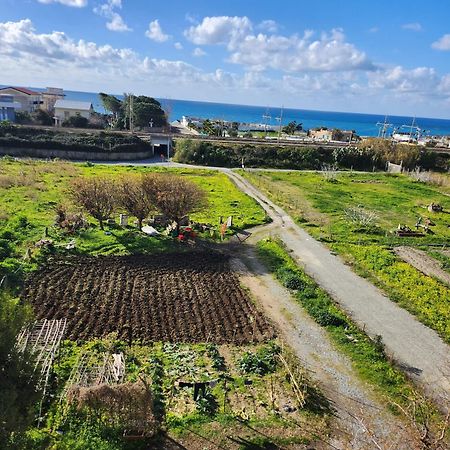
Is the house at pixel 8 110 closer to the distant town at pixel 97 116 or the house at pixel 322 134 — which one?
the distant town at pixel 97 116

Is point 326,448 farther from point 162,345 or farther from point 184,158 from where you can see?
point 184,158

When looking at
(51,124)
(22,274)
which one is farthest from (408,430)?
(51,124)

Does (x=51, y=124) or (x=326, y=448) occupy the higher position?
(x=51, y=124)

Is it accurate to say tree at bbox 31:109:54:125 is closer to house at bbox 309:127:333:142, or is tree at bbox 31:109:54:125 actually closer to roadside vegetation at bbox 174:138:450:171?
roadside vegetation at bbox 174:138:450:171

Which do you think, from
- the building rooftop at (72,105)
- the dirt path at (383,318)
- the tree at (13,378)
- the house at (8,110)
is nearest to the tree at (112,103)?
the building rooftop at (72,105)

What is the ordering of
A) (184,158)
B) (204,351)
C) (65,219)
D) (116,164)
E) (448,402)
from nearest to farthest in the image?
(448,402), (204,351), (65,219), (116,164), (184,158)

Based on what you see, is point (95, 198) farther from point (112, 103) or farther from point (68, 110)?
point (112, 103)

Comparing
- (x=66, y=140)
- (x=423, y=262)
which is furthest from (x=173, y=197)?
(x=66, y=140)

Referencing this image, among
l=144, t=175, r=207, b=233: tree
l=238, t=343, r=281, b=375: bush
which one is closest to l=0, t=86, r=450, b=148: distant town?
l=144, t=175, r=207, b=233: tree
